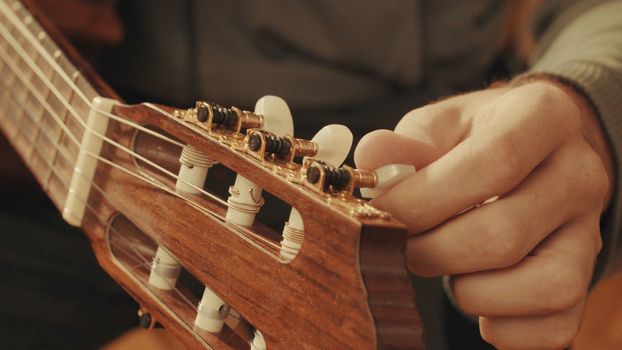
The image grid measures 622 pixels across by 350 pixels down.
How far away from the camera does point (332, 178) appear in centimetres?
39

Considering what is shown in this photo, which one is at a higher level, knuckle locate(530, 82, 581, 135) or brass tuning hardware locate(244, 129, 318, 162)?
knuckle locate(530, 82, 581, 135)

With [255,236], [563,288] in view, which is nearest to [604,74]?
[563,288]

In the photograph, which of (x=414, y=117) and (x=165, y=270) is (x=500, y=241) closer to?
(x=414, y=117)

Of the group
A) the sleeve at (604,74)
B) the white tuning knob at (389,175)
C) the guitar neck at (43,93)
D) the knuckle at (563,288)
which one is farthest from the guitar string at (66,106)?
the sleeve at (604,74)

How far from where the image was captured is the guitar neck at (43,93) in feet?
2.06

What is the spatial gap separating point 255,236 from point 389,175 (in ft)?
0.31

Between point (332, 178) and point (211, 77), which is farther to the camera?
point (211, 77)

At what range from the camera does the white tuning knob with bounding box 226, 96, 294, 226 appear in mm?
433

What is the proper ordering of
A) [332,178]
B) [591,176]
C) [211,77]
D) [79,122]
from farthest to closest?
[211,77] < [79,122] < [591,176] < [332,178]

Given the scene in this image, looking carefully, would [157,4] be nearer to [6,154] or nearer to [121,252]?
[6,154]

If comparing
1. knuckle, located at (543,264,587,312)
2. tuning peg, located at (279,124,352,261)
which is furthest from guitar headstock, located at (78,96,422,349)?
knuckle, located at (543,264,587,312)

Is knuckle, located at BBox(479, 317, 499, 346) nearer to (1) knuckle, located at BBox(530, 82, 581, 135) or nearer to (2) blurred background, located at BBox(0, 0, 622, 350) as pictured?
(1) knuckle, located at BBox(530, 82, 581, 135)

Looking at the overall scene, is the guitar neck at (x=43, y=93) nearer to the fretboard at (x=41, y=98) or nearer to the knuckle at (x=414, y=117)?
the fretboard at (x=41, y=98)

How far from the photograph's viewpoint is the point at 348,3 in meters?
1.01
